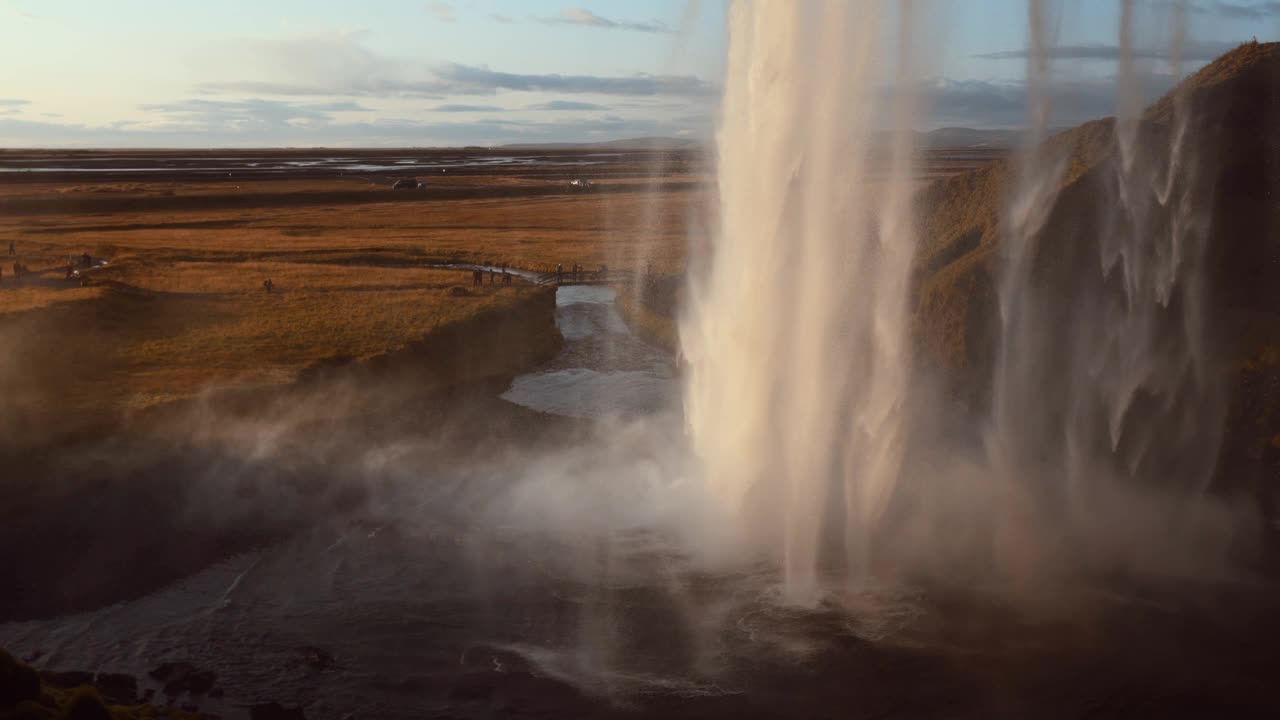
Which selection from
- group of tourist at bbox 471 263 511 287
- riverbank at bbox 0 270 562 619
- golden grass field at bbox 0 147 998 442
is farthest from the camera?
group of tourist at bbox 471 263 511 287

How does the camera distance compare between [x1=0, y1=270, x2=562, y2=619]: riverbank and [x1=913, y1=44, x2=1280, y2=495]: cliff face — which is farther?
[x1=913, y1=44, x2=1280, y2=495]: cliff face

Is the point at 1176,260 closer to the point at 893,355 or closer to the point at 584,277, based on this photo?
the point at 893,355

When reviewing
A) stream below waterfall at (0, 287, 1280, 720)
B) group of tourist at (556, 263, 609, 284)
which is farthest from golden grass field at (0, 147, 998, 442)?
stream below waterfall at (0, 287, 1280, 720)

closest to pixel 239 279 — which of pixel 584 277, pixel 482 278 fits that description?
pixel 482 278

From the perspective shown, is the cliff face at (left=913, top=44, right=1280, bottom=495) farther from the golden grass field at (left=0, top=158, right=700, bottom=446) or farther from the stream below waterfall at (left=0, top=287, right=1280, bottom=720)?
the golden grass field at (left=0, top=158, right=700, bottom=446)

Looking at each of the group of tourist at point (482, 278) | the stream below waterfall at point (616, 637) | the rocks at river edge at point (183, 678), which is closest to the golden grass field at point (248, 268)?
the group of tourist at point (482, 278)

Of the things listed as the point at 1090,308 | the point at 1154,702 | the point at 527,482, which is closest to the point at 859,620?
the point at 1154,702

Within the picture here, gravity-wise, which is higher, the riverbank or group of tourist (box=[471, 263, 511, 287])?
group of tourist (box=[471, 263, 511, 287])

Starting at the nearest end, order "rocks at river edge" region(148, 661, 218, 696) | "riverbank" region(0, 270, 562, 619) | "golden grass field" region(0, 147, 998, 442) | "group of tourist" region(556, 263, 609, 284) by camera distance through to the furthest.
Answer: "rocks at river edge" region(148, 661, 218, 696) < "riverbank" region(0, 270, 562, 619) < "golden grass field" region(0, 147, 998, 442) < "group of tourist" region(556, 263, 609, 284)

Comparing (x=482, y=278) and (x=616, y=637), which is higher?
(x=482, y=278)
